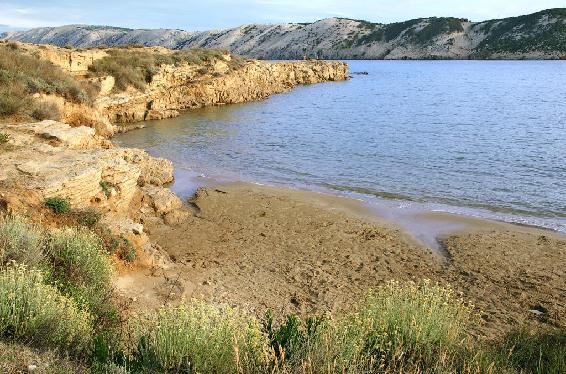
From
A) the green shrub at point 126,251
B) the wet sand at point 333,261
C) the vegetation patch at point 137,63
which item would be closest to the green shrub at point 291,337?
the wet sand at point 333,261

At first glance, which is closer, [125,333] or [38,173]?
[125,333]

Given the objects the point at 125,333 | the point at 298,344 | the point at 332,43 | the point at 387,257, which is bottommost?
the point at 387,257

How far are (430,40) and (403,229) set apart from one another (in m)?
151

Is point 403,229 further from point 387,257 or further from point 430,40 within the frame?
point 430,40

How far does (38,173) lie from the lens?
11.2 meters

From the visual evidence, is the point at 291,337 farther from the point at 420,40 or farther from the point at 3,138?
the point at 420,40

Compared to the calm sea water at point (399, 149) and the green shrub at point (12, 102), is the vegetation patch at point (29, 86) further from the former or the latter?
the calm sea water at point (399, 149)

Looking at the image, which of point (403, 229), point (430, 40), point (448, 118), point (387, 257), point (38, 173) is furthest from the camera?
point (430, 40)

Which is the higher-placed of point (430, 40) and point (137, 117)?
point (430, 40)

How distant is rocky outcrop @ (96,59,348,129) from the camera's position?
3691 cm

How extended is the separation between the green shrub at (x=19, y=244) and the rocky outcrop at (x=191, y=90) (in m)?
27.0

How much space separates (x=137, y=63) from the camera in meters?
42.1

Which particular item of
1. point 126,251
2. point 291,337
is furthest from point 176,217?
point 291,337

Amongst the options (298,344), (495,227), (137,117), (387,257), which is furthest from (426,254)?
(137,117)
